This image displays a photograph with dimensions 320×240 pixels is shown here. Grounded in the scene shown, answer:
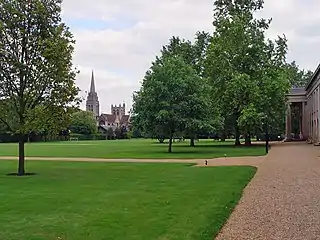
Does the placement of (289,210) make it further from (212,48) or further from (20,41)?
(212,48)

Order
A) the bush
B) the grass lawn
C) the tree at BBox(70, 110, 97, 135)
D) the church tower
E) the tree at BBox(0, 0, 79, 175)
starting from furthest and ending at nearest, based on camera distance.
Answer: the church tower → the tree at BBox(70, 110, 97, 135) → the bush → the tree at BBox(0, 0, 79, 175) → the grass lawn

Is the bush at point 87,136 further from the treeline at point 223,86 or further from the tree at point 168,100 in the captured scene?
the tree at point 168,100

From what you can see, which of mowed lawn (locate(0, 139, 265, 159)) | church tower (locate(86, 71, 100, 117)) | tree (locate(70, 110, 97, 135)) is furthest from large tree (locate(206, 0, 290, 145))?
church tower (locate(86, 71, 100, 117))

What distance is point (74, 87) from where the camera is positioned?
74.7 feet

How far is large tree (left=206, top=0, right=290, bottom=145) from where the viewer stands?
54250 mm

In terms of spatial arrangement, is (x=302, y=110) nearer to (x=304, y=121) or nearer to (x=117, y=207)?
(x=304, y=121)

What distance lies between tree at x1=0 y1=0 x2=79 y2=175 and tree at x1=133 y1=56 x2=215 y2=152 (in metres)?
20.6

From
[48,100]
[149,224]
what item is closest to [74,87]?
[48,100]

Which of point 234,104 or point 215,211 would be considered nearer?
point 215,211

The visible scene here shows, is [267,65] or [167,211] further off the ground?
[267,65]

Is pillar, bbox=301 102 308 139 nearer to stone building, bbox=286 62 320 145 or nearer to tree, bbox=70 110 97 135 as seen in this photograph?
stone building, bbox=286 62 320 145

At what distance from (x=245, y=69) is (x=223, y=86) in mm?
3968

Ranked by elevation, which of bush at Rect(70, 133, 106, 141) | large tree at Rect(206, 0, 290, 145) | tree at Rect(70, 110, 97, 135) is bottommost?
bush at Rect(70, 133, 106, 141)

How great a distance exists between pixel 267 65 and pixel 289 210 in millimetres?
48869
